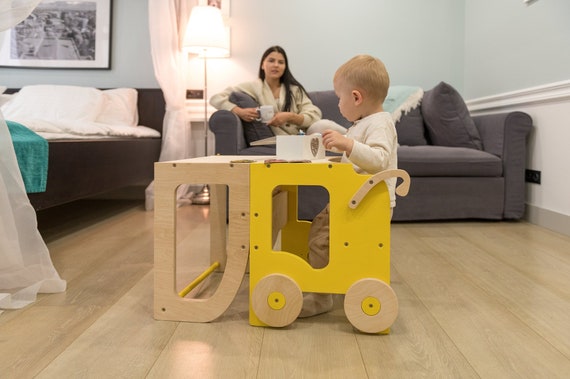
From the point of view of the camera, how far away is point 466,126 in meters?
3.16

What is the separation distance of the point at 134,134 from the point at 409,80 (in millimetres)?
2077

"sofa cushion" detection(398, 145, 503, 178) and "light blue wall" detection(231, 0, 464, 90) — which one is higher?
"light blue wall" detection(231, 0, 464, 90)

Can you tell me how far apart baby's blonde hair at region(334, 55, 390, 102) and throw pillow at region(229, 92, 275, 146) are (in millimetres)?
1583

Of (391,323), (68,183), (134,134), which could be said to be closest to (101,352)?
(391,323)

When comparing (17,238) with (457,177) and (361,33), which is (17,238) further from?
(361,33)

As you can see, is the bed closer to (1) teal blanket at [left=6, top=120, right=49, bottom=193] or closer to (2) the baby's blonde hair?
(1) teal blanket at [left=6, top=120, right=49, bottom=193]

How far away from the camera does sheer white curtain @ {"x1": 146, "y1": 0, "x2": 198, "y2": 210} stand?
11.5 feet

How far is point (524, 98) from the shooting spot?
2990 millimetres

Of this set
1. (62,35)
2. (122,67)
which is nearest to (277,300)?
(122,67)

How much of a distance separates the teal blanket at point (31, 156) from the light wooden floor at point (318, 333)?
312 millimetres

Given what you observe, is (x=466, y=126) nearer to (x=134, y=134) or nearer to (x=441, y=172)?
(x=441, y=172)

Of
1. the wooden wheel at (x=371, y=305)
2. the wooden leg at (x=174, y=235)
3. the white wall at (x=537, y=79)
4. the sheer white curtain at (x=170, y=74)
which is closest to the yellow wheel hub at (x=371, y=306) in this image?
the wooden wheel at (x=371, y=305)

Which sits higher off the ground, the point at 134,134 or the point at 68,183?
the point at 134,134

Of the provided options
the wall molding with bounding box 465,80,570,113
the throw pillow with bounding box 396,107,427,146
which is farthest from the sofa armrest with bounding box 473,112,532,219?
the throw pillow with bounding box 396,107,427,146
